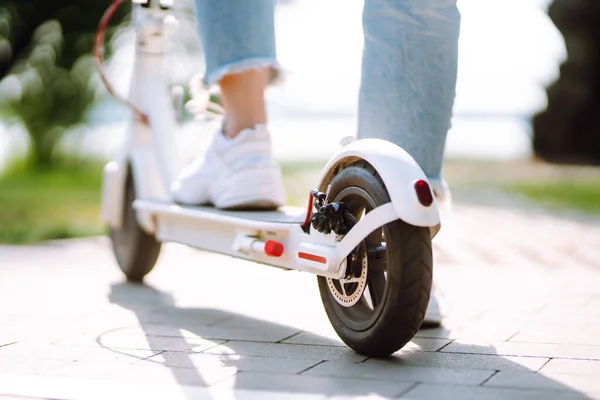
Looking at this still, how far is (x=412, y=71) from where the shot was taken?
2.34 meters

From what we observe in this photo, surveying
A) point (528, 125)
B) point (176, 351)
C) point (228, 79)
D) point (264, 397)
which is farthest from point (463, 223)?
point (528, 125)

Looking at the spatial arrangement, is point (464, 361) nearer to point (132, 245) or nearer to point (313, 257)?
point (313, 257)

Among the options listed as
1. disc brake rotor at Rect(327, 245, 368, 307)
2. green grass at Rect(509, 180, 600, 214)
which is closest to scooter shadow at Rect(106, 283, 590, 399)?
disc brake rotor at Rect(327, 245, 368, 307)

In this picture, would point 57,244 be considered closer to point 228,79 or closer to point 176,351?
point 228,79

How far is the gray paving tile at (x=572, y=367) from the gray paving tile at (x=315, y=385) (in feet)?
1.11

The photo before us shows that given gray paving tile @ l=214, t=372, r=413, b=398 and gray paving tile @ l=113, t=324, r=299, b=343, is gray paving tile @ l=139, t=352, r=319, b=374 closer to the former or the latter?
gray paving tile @ l=214, t=372, r=413, b=398

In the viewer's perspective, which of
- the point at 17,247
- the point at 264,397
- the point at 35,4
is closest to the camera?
the point at 264,397

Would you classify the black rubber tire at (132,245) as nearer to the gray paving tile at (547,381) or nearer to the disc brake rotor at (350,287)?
the disc brake rotor at (350,287)

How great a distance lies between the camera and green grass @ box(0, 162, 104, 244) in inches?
179

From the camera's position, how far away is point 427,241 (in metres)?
2.00

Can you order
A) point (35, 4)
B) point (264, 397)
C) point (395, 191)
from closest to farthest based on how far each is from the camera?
point (264, 397)
point (395, 191)
point (35, 4)

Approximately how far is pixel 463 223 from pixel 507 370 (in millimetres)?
3048

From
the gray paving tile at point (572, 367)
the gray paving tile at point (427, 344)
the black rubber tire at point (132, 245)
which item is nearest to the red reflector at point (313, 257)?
the gray paving tile at point (427, 344)

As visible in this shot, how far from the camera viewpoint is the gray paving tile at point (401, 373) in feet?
6.28
